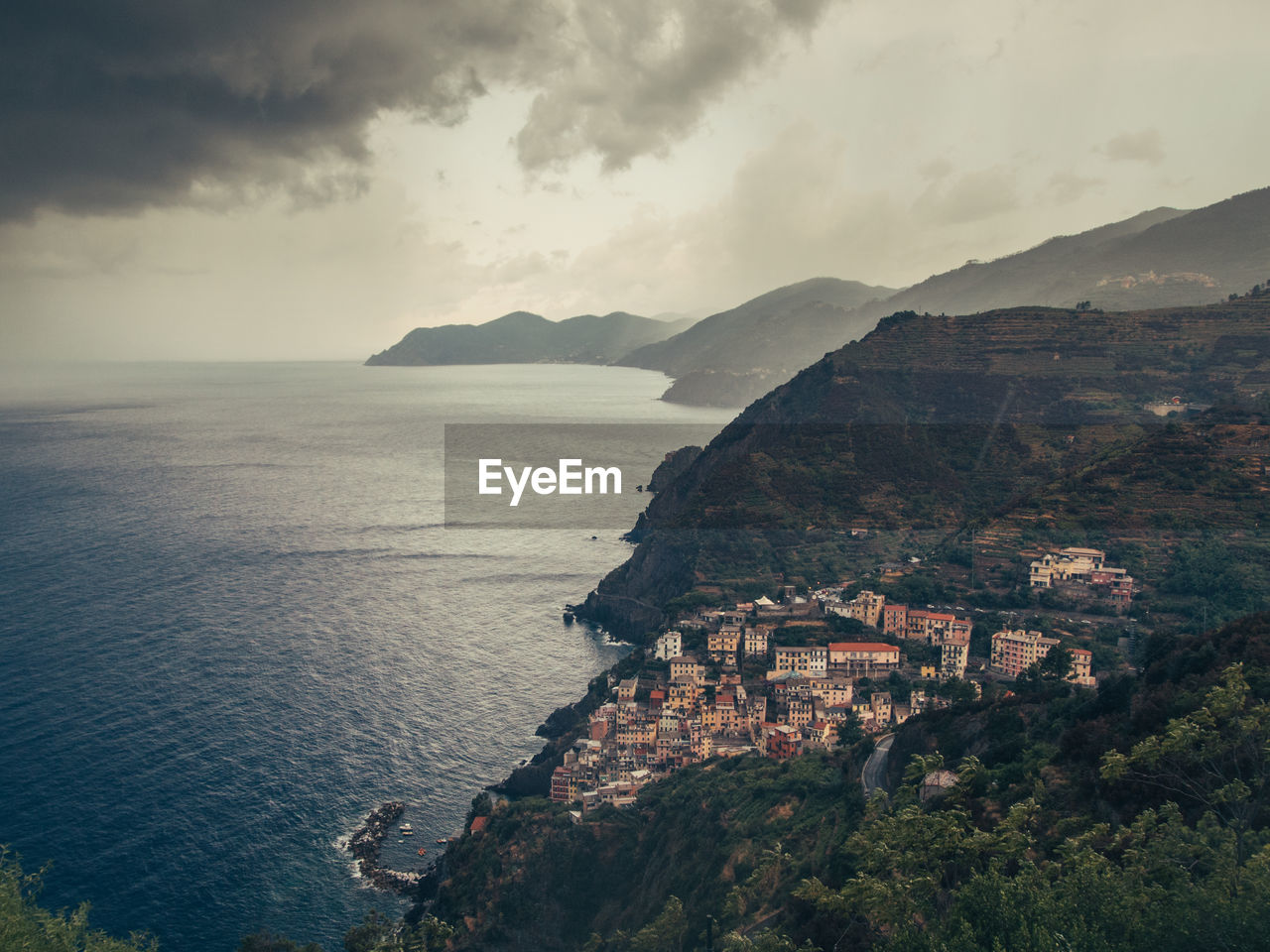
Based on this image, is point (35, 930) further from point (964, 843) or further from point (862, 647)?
point (862, 647)

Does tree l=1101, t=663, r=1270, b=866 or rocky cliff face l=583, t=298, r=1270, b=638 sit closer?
tree l=1101, t=663, r=1270, b=866

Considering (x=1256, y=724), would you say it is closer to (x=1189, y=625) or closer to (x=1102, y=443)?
(x=1189, y=625)

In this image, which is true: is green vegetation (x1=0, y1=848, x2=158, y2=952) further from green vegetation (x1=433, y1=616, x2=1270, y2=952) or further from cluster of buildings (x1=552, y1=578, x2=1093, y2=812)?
cluster of buildings (x1=552, y1=578, x2=1093, y2=812)

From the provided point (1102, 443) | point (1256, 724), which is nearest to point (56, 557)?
point (1256, 724)

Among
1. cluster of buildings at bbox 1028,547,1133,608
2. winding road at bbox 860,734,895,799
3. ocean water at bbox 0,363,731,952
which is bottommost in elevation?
ocean water at bbox 0,363,731,952

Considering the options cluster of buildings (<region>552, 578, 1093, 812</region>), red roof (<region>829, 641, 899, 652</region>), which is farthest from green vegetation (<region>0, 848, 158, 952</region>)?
red roof (<region>829, 641, 899, 652</region>)

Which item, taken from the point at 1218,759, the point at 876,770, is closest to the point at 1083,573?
the point at 876,770
